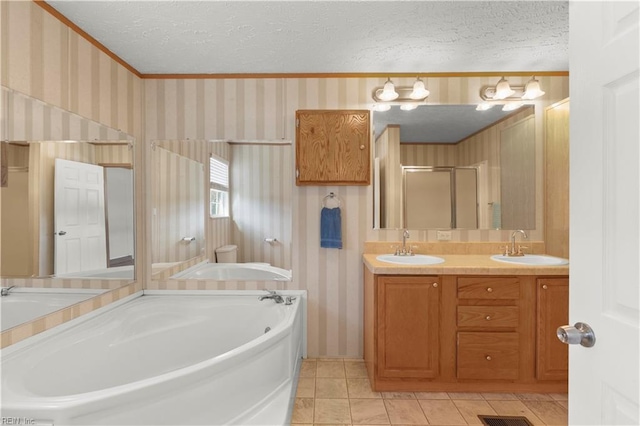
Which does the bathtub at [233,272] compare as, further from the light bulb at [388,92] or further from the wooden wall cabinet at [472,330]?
the light bulb at [388,92]

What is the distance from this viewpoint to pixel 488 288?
217 cm

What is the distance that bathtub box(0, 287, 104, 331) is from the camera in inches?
60.8

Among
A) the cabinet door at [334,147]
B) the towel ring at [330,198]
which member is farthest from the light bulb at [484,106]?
the towel ring at [330,198]

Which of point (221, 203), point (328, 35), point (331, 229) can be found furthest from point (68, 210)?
point (328, 35)

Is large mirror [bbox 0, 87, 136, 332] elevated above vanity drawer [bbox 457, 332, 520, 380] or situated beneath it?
elevated above

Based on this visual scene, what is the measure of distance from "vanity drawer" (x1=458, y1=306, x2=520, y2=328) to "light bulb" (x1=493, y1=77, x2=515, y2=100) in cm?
168

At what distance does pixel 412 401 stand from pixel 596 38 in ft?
7.10

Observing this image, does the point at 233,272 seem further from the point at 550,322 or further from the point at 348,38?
the point at 550,322

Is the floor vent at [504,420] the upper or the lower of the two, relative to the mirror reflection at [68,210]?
lower

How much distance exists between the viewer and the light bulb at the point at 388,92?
8.35 feet

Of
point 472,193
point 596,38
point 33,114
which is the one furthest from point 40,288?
point 472,193

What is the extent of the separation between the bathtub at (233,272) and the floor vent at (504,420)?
1667 millimetres

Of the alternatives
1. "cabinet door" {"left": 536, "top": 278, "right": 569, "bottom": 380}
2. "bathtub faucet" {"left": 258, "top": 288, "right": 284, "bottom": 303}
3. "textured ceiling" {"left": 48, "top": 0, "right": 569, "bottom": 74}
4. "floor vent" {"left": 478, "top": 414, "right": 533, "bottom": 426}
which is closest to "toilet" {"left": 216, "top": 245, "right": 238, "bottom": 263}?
"bathtub faucet" {"left": 258, "top": 288, "right": 284, "bottom": 303}

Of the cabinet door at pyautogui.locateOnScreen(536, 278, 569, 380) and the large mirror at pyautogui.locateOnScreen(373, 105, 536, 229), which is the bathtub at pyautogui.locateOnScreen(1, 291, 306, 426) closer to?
the large mirror at pyautogui.locateOnScreen(373, 105, 536, 229)
